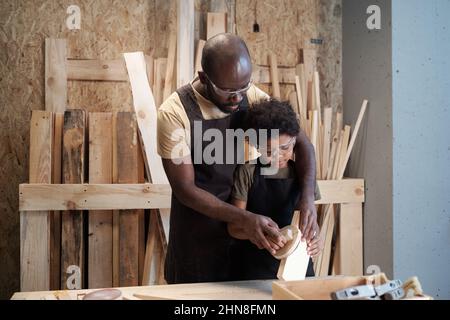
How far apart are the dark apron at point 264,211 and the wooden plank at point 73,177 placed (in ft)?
4.44

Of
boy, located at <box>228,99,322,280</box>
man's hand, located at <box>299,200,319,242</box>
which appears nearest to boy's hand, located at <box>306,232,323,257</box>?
man's hand, located at <box>299,200,319,242</box>

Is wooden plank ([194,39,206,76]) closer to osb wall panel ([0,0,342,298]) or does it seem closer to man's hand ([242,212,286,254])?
osb wall panel ([0,0,342,298])

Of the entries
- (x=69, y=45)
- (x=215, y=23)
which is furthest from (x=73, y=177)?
(x=215, y=23)

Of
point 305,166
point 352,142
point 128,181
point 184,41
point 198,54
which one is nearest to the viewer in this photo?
point 305,166

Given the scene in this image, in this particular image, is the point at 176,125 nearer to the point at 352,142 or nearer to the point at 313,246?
the point at 313,246

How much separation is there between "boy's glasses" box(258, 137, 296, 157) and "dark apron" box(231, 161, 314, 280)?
0.40ft

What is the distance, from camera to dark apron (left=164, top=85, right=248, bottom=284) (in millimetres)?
2223

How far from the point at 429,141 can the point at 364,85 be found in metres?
0.63

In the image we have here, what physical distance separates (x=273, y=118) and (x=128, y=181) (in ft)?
4.57

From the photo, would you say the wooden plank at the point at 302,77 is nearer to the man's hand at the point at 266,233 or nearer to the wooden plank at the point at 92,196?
the wooden plank at the point at 92,196

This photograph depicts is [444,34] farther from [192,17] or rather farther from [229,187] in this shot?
[229,187]

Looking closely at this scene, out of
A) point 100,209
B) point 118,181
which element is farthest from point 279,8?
point 100,209

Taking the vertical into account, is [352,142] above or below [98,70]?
below

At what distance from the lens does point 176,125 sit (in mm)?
2156
